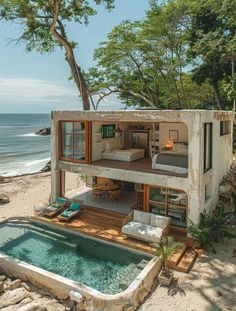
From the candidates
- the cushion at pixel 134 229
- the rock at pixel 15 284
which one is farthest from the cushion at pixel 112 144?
the rock at pixel 15 284

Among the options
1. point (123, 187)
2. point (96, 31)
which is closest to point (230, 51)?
point (96, 31)

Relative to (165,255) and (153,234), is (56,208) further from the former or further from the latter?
(165,255)

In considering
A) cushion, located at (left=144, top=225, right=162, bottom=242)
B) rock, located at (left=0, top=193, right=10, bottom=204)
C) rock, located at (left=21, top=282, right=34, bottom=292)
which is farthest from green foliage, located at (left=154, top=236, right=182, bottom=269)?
rock, located at (left=0, top=193, right=10, bottom=204)

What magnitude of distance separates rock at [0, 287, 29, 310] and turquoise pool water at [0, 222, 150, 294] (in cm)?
124

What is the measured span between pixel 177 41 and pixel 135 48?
4551 mm

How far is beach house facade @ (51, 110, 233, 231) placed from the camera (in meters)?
11.5

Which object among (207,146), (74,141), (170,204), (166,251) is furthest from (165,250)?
(74,141)

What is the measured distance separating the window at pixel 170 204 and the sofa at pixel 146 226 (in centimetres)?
72

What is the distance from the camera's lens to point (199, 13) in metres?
23.2

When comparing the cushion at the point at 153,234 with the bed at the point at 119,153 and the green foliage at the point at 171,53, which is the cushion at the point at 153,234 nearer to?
the bed at the point at 119,153

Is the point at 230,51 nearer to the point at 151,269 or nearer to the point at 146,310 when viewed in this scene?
the point at 151,269

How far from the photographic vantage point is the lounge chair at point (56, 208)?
14.4 metres

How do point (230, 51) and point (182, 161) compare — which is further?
point (230, 51)

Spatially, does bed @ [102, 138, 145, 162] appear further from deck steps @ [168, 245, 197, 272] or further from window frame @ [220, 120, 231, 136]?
deck steps @ [168, 245, 197, 272]
